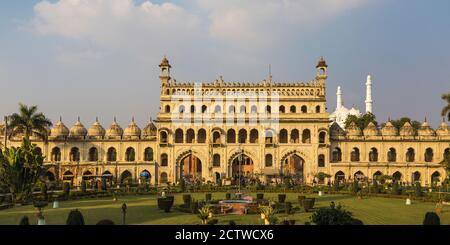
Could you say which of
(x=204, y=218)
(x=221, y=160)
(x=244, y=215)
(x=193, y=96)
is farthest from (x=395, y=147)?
(x=204, y=218)

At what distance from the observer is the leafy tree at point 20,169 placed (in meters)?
36.2

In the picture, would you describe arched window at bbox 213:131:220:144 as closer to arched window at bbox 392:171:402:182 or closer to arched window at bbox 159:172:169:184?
arched window at bbox 159:172:169:184

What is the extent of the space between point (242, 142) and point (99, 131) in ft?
71.2

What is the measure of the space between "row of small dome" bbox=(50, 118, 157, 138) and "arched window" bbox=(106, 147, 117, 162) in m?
2.34

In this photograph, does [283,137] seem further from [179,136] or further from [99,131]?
[99,131]

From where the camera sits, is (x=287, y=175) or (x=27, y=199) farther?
(x=287, y=175)

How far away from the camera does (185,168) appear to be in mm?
77750

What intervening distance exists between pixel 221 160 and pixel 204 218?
37272 mm

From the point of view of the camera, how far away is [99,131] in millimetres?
66812

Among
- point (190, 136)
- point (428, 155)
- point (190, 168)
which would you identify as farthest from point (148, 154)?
point (428, 155)

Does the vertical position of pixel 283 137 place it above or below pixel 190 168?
above

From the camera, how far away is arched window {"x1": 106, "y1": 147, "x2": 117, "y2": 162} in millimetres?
66250

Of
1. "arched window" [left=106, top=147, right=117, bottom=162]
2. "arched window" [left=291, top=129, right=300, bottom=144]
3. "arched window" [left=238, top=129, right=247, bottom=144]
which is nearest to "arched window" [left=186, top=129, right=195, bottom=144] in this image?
"arched window" [left=238, top=129, right=247, bottom=144]
